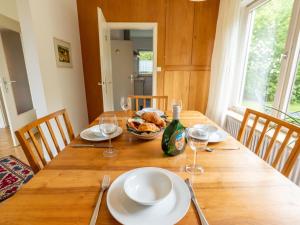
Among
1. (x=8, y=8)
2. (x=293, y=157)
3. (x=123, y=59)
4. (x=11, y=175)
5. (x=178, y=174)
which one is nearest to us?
(x=178, y=174)

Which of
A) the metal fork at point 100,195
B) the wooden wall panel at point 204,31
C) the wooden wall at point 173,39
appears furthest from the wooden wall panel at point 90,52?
the metal fork at point 100,195

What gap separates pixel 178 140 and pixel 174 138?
0.03 m

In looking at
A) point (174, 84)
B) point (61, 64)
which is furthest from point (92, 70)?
point (174, 84)

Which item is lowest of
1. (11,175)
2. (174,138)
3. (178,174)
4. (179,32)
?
(11,175)

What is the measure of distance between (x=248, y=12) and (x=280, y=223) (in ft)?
8.00

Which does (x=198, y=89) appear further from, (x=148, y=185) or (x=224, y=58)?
(x=148, y=185)

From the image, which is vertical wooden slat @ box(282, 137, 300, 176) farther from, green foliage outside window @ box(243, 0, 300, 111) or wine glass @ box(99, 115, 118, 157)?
green foliage outside window @ box(243, 0, 300, 111)

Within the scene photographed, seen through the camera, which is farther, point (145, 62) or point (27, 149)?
point (145, 62)

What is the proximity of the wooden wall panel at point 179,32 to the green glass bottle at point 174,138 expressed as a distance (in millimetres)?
2163

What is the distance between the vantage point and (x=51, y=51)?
73.4 inches

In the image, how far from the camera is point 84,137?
0.94m

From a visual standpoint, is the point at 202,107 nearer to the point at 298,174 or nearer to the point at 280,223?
the point at 298,174

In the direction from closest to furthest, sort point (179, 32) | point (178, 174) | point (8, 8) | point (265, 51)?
point (178, 174)
point (265, 51)
point (8, 8)
point (179, 32)

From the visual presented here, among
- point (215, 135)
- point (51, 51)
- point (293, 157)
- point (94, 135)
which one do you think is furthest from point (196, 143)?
point (51, 51)
